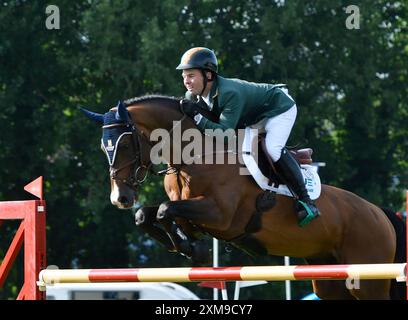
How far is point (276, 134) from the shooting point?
19.9 ft

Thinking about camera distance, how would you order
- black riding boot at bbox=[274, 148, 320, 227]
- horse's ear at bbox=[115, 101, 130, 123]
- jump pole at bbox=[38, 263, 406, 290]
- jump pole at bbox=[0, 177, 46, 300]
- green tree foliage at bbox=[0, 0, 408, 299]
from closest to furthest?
jump pole at bbox=[38, 263, 406, 290], jump pole at bbox=[0, 177, 46, 300], horse's ear at bbox=[115, 101, 130, 123], black riding boot at bbox=[274, 148, 320, 227], green tree foliage at bbox=[0, 0, 408, 299]

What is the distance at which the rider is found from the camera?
572 cm

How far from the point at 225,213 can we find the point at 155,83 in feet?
34.5

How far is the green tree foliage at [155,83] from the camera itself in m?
16.7

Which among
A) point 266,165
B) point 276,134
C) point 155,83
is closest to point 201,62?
point 276,134

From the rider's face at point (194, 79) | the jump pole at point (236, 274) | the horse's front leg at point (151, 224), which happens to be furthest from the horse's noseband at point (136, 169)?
the jump pole at point (236, 274)

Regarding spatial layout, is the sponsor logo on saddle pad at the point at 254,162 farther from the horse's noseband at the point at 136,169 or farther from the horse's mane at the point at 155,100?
the horse's noseband at the point at 136,169

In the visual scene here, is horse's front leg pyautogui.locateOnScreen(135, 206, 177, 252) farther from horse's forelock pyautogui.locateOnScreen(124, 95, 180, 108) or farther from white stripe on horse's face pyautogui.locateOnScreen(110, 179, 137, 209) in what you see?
horse's forelock pyautogui.locateOnScreen(124, 95, 180, 108)

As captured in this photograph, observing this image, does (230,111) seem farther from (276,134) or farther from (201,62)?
(276,134)

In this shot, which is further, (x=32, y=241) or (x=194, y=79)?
(x=194, y=79)

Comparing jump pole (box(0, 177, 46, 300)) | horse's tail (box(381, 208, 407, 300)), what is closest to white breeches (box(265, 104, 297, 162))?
horse's tail (box(381, 208, 407, 300))

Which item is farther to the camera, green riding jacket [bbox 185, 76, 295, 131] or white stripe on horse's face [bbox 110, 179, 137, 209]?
green riding jacket [bbox 185, 76, 295, 131]
